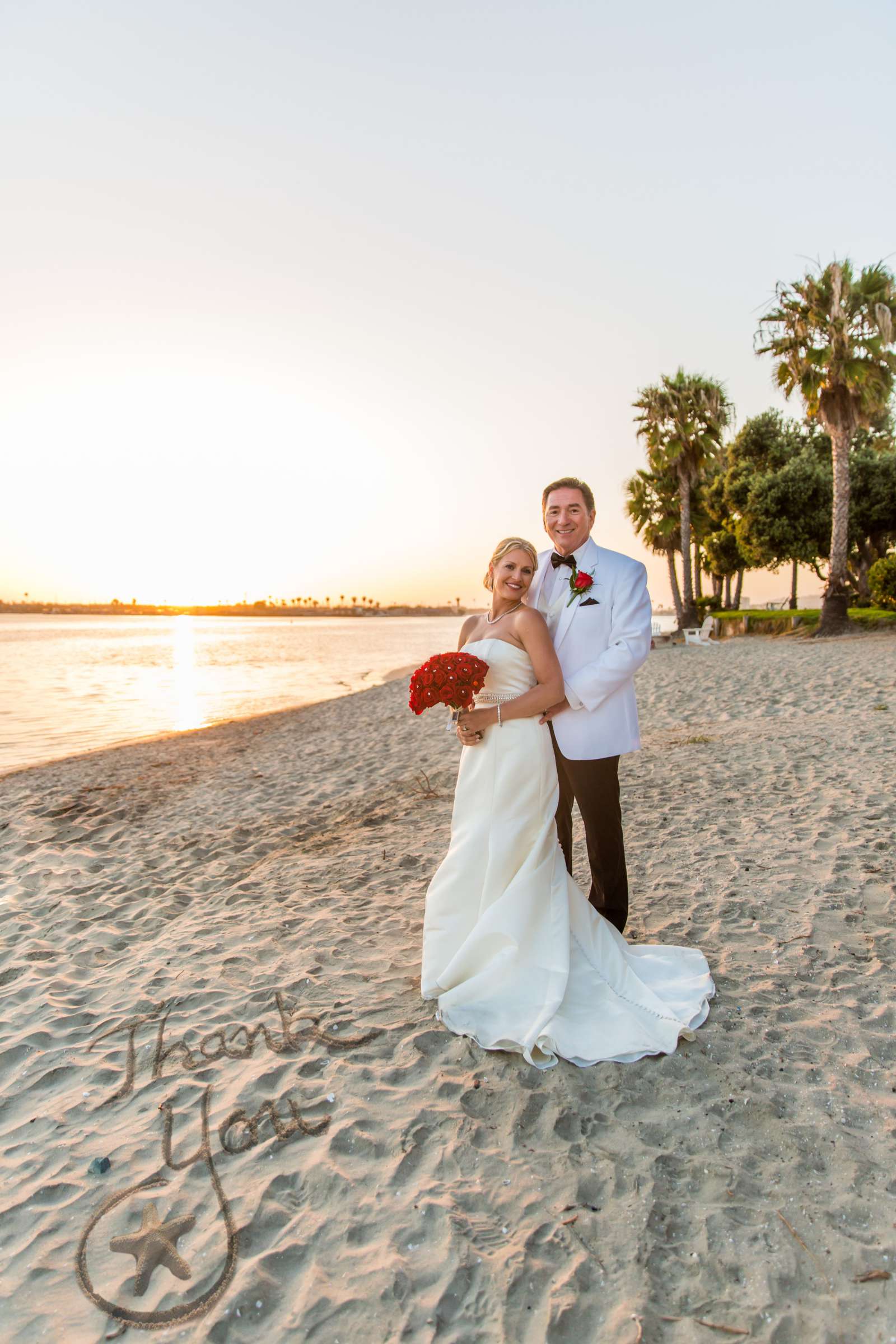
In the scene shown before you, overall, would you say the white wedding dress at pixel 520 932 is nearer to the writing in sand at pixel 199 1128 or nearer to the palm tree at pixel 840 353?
the writing in sand at pixel 199 1128

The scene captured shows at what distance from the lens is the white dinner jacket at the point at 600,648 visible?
11.4ft

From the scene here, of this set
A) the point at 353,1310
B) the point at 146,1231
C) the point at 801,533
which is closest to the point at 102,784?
the point at 146,1231

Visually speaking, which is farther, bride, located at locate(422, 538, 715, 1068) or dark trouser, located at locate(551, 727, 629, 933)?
dark trouser, located at locate(551, 727, 629, 933)

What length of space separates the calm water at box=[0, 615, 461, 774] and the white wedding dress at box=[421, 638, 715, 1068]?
33.9ft

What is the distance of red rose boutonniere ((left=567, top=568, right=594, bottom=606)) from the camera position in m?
3.53

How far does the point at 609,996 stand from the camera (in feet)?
11.0

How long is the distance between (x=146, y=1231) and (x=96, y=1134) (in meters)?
0.61

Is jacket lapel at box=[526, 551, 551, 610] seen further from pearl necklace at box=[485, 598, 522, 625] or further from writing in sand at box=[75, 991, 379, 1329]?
writing in sand at box=[75, 991, 379, 1329]

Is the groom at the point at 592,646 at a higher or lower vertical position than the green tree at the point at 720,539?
lower

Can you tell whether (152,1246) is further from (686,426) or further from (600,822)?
(686,426)

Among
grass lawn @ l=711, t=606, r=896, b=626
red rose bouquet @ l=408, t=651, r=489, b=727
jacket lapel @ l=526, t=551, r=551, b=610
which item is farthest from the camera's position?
grass lawn @ l=711, t=606, r=896, b=626

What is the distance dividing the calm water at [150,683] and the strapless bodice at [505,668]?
10532 mm

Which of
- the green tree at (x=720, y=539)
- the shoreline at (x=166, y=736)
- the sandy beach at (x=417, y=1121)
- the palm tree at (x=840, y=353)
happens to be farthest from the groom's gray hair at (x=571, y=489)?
the green tree at (x=720, y=539)

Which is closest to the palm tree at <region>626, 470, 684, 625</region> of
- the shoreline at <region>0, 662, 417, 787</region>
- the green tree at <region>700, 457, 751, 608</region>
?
the green tree at <region>700, 457, 751, 608</region>
